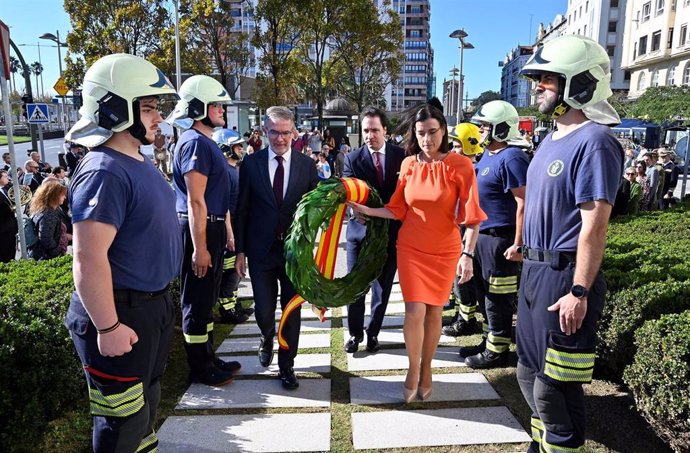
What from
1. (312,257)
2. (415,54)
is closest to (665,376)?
(312,257)

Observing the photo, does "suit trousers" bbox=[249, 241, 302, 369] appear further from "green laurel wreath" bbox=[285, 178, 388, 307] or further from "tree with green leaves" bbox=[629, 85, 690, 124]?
"tree with green leaves" bbox=[629, 85, 690, 124]

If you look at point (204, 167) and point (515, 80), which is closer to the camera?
point (204, 167)

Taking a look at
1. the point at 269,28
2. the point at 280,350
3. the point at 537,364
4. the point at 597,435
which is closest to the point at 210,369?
the point at 280,350

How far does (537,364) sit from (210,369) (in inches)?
99.8

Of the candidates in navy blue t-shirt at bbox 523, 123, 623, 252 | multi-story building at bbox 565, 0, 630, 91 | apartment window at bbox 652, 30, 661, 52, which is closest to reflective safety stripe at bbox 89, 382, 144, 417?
navy blue t-shirt at bbox 523, 123, 623, 252

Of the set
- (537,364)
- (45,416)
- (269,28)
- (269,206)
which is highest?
(269,28)

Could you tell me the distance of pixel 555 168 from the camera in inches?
103

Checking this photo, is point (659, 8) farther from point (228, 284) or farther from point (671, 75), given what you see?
point (228, 284)

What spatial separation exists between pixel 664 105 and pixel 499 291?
27.1 metres

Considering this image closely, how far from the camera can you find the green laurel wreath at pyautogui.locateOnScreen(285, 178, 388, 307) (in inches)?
142

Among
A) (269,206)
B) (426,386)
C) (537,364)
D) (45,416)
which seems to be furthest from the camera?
(269,206)

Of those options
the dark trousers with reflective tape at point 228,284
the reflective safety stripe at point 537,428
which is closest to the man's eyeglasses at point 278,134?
the dark trousers with reflective tape at point 228,284

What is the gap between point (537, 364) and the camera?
2.73m

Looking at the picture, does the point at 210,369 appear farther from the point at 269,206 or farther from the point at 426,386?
the point at 426,386
